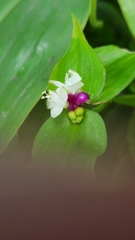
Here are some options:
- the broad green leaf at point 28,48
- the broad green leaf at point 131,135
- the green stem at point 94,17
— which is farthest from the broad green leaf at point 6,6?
the broad green leaf at point 131,135

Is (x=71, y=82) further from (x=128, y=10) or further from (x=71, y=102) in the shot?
(x=128, y=10)

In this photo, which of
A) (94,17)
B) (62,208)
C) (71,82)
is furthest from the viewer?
(94,17)

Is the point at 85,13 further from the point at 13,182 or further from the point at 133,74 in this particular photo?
the point at 13,182

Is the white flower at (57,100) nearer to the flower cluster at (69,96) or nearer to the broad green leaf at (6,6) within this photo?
the flower cluster at (69,96)

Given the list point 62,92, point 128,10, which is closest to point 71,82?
point 62,92

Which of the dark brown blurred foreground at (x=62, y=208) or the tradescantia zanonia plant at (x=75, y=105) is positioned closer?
the dark brown blurred foreground at (x=62, y=208)

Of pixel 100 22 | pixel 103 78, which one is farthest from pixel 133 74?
pixel 100 22
